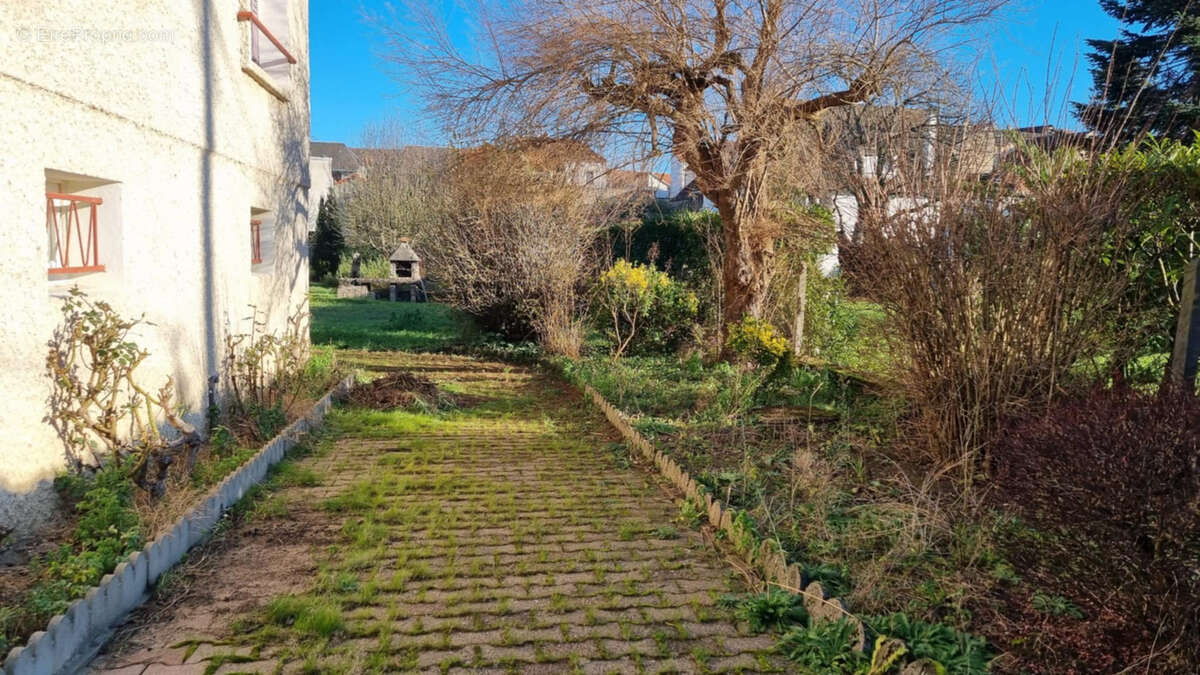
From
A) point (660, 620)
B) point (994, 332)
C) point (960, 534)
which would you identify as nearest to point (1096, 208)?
point (994, 332)

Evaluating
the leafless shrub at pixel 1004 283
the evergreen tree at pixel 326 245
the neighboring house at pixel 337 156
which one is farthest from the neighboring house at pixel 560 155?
the neighboring house at pixel 337 156

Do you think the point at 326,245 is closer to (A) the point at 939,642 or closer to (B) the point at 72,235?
(B) the point at 72,235

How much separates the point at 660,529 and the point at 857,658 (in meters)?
1.74

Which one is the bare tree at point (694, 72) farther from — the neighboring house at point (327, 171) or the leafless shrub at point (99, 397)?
the neighboring house at point (327, 171)

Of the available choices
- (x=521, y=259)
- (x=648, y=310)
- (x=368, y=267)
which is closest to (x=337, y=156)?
(x=368, y=267)

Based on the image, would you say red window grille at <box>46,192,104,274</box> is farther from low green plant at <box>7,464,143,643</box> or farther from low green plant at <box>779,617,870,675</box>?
low green plant at <box>779,617,870,675</box>

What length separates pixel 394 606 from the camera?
11.1 feet

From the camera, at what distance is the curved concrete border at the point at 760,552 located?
3.12 m

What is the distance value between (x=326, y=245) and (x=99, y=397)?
2844 cm

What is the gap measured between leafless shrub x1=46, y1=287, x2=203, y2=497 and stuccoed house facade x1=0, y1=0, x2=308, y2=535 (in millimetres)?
100

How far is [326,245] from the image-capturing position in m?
31.4

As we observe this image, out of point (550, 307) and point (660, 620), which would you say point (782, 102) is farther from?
point (660, 620)

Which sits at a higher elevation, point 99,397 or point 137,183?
point 137,183

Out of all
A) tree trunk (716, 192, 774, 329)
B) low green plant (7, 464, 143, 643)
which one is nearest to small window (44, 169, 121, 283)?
low green plant (7, 464, 143, 643)
